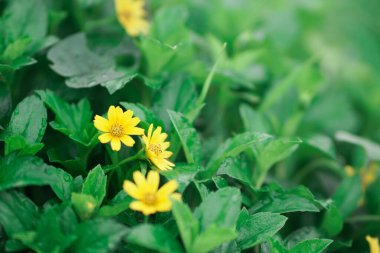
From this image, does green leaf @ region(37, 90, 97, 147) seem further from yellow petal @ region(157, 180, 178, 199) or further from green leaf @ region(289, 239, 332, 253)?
green leaf @ region(289, 239, 332, 253)

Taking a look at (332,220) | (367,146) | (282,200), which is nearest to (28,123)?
(282,200)

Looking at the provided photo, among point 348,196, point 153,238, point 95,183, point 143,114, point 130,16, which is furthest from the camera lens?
point 130,16

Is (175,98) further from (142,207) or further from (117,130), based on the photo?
(142,207)

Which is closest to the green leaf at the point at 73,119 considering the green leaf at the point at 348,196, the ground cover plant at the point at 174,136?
the ground cover plant at the point at 174,136

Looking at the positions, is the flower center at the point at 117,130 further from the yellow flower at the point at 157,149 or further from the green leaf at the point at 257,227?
the green leaf at the point at 257,227

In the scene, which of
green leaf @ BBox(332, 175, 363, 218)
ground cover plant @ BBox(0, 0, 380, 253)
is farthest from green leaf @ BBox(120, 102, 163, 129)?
green leaf @ BBox(332, 175, 363, 218)

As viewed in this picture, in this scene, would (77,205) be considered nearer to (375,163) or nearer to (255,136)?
(255,136)
